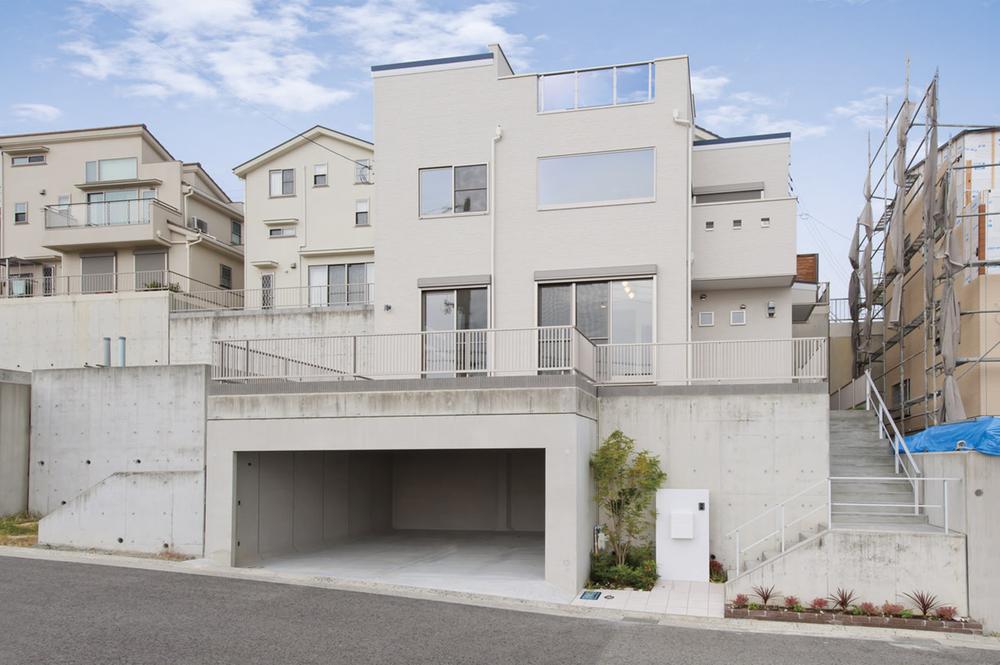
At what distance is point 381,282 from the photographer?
62.8 feet

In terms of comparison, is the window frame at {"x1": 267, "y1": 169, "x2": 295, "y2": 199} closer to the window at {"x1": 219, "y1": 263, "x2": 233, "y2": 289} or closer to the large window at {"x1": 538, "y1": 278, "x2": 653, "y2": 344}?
the window at {"x1": 219, "y1": 263, "x2": 233, "y2": 289}

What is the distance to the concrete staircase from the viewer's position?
13922 mm

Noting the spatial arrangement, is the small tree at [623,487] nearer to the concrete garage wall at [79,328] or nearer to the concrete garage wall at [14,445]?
the concrete garage wall at [14,445]

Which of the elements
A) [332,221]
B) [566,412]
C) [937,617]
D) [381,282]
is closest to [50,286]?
[332,221]

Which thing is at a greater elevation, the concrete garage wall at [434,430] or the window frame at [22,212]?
the window frame at [22,212]

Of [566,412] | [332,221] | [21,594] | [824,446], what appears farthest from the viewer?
[332,221]

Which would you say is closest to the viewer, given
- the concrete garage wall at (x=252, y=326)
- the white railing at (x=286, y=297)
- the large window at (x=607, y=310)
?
the large window at (x=607, y=310)

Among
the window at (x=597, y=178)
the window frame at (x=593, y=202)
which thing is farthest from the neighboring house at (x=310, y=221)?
the window at (x=597, y=178)

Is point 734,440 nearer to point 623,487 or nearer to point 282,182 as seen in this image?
point 623,487

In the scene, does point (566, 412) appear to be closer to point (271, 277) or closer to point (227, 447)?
point (227, 447)

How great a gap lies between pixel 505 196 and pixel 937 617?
11.4m

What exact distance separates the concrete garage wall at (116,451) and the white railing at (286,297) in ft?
24.5

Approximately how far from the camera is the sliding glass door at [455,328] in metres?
17.6

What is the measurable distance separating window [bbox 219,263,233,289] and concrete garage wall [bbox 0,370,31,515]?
40.4 feet
